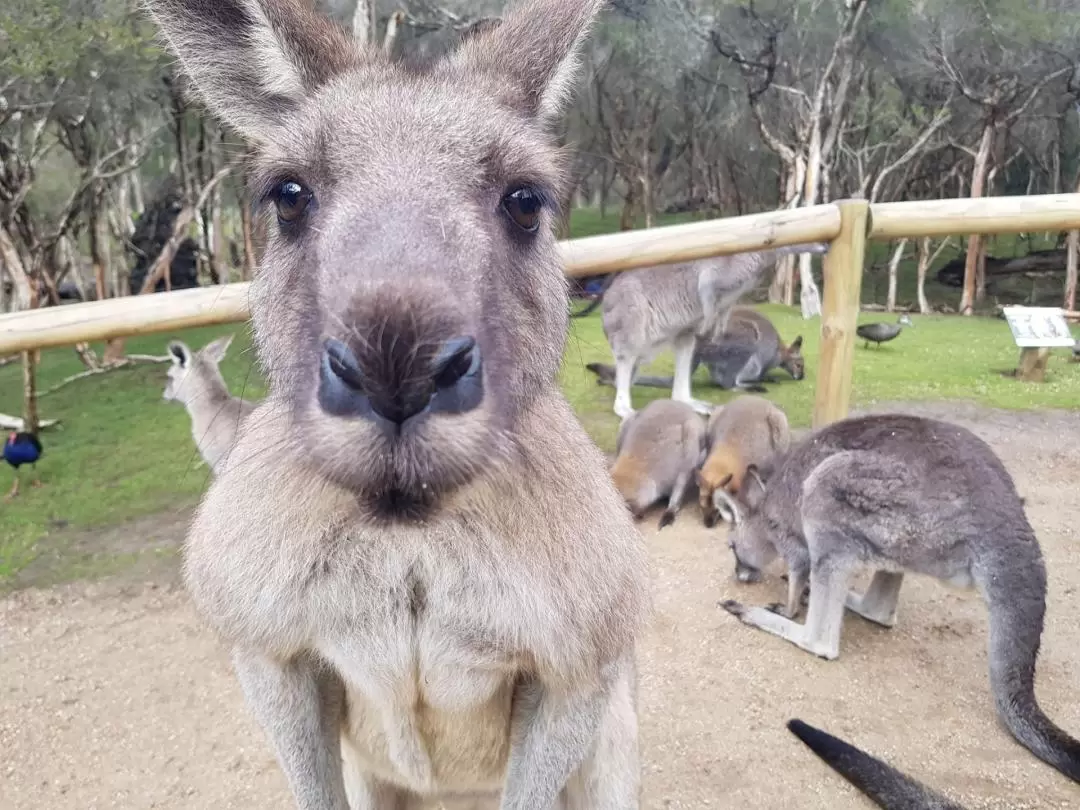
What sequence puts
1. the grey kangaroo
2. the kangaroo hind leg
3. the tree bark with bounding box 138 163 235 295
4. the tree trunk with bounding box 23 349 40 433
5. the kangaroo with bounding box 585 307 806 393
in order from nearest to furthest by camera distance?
the grey kangaroo < the kangaroo hind leg < the tree trunk with bounding box 23 349 40 433 < the kangaroo with bounding box 585 307 806 393 < the tree bark with bounding box 138 163 235 295

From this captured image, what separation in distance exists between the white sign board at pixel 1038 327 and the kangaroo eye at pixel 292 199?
4.37m

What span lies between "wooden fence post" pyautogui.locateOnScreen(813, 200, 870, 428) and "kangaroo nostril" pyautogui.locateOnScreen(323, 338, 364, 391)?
10.7 feet

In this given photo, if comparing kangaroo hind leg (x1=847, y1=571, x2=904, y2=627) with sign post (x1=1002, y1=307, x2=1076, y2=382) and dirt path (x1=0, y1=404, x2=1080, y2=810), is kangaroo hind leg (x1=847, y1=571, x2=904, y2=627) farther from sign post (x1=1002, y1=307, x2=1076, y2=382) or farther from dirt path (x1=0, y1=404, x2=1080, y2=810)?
sign post (x1=1002, y1=307, x2=1076, y2=382)

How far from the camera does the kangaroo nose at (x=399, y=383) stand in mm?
797

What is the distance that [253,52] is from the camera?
1281 mm

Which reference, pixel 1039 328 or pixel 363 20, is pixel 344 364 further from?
pixel 363 20

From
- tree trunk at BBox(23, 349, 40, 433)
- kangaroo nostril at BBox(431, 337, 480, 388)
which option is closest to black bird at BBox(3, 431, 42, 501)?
tree trunk at BBox(23, 349, 40, 433)

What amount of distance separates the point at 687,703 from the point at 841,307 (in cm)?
209

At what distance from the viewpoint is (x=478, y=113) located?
3.90ft

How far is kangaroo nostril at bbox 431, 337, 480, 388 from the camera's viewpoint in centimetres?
81

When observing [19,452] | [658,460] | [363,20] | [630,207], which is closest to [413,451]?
[658,460]

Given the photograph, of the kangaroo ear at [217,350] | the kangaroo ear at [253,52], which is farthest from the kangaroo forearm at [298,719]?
the kangaroo ear at [217,350]

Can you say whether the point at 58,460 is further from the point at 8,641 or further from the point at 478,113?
the point at 478,113

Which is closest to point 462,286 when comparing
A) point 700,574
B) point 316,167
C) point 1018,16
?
point 316,167
